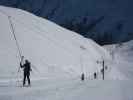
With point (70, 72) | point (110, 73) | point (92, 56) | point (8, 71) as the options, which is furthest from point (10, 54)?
point (110, 73)

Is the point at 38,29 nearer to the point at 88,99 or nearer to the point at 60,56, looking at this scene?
the point at 60,56

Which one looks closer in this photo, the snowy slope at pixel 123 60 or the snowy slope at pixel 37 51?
the snowy slope at pixel 37 51

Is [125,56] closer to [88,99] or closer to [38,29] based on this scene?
[38,29]

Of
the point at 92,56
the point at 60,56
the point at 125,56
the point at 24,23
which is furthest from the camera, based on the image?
the point at 125,56

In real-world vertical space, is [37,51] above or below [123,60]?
below

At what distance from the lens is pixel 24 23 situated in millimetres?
49906

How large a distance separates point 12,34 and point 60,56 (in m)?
7.69

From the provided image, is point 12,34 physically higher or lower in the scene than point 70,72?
higher

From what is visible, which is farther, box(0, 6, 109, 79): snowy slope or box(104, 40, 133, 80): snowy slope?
box(104, 40, 133, 80): snowy slope

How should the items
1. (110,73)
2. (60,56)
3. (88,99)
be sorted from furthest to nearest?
(110,73), (60,56), (88,99)

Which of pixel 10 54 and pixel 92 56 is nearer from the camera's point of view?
pixel 10 54

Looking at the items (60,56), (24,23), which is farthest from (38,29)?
(60,56)

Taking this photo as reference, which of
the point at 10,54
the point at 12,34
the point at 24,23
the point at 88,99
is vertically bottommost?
the point at 88,99

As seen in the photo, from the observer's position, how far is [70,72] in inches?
1559
